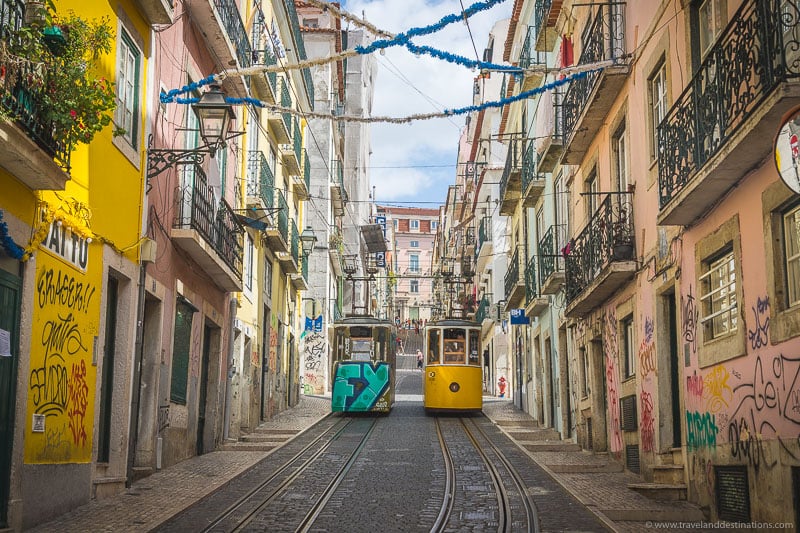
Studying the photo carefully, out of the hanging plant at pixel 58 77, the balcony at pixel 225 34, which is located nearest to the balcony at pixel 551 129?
the balcony at pixel 225 34

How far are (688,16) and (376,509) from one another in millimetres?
6458

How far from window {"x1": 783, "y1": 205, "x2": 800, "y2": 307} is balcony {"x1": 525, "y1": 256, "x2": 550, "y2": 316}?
45.6 feet

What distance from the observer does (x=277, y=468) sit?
13.9 metres

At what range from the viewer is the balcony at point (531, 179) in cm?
2262

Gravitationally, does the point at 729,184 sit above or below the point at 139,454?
above

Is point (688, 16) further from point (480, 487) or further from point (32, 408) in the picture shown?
point (32, 408)

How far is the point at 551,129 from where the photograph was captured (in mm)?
20953

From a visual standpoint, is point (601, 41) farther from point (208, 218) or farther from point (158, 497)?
point (158, 497)

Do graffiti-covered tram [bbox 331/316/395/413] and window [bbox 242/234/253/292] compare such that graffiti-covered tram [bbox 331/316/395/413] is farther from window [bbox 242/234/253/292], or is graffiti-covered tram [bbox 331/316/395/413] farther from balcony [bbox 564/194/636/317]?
balcony [bbox 564/194/636/317]

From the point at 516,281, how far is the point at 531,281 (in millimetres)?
2377

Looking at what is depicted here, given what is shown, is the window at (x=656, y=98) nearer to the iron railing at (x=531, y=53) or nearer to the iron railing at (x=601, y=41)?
the iron railing at (x=601, y=41)

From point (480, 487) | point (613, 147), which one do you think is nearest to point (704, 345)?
point (480, 487)

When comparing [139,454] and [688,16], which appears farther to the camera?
[139,454]

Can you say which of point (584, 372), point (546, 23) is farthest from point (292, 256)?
point (584, 372)
